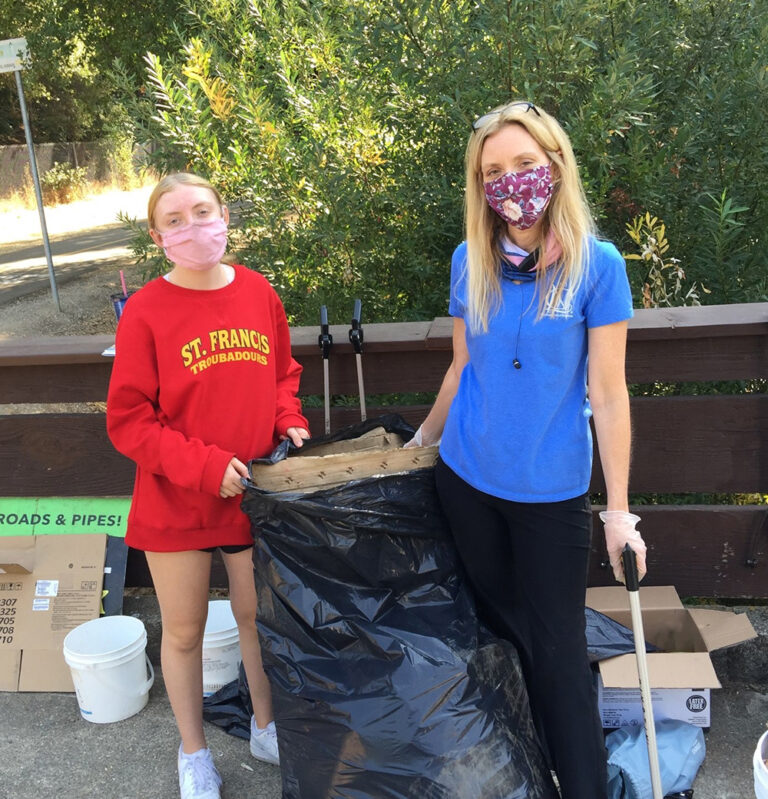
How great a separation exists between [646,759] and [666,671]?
0.27m

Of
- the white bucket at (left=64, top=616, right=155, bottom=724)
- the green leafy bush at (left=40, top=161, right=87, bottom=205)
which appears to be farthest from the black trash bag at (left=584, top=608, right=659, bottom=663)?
the green leafy bush at (left=40, top=161, right=87, bottom=205)

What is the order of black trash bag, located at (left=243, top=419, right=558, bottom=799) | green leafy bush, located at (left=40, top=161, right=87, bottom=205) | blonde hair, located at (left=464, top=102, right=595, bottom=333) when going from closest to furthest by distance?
blonde hair, located at (left=464, top=102, right=595, bottom=333) < black trash bag, located at (left=243, top=419, right=558, bottom=799) < green leafy bush, located at (left=40, top=161, right=87, bottom=205)

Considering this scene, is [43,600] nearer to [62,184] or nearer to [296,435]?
[296,435]

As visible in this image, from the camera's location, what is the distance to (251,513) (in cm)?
225

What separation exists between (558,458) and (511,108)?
2.74 ft

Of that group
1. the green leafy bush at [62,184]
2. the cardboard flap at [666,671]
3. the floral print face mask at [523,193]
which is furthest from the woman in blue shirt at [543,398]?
the green leafy bush at [62,184]

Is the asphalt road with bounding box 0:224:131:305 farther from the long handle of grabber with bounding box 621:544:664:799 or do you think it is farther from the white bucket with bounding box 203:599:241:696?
the long handle of grabber with bounding box 621:544:664:799

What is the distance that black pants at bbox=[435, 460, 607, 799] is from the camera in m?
2.11

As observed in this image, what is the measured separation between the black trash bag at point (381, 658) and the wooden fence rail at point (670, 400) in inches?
31.8

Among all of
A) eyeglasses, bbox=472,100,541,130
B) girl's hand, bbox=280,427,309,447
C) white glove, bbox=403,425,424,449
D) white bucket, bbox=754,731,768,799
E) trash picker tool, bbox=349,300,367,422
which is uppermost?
eyeglasses, bbox=472,100,541,130

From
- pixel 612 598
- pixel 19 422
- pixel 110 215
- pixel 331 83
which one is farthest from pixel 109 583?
pixel 110 215

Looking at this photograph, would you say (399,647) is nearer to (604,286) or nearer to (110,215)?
(604,286)

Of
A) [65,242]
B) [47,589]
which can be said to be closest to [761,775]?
[47,589]

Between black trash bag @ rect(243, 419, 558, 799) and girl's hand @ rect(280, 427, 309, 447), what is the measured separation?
0.86 feet
